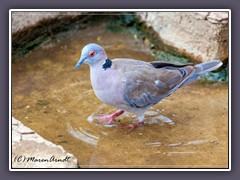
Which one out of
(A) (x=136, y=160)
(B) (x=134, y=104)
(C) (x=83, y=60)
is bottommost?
(A) (x=136, y=160)

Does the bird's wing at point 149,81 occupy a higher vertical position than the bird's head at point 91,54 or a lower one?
lower

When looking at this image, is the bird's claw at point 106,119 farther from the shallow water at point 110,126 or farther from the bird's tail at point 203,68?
the bird's tail at point 203,68

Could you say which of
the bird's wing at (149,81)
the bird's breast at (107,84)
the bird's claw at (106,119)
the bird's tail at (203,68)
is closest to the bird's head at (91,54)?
the bird's breast at (107,84)

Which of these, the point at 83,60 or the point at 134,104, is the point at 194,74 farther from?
the point at 83,60

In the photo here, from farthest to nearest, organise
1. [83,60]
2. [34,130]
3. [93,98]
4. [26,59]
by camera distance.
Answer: [26,59] < [93,98] < [34,130] < [83,60]

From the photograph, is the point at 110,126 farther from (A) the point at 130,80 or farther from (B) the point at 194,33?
(B) the point at 194,33

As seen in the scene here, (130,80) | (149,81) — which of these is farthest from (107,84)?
(149,81)

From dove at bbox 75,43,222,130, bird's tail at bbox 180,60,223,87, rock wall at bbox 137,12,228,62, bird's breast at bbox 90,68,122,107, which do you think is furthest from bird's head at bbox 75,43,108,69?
rock wall at bbox 137,12,228,62

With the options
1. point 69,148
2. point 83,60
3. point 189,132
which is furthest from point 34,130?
point 189,132
